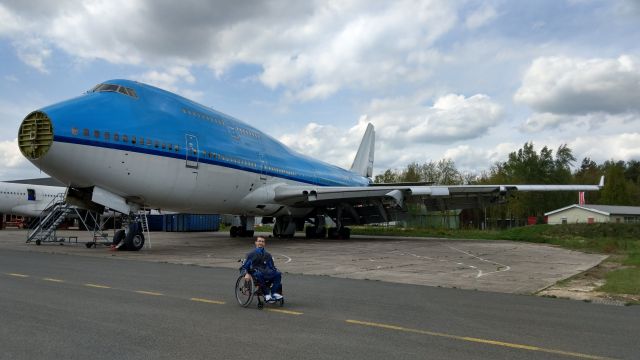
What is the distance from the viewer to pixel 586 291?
1075 centimetres

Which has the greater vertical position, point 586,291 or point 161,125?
point 161,125

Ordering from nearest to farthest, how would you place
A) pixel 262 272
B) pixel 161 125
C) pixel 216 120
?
pixel 262 272
pixel 161 125
pixel 216 120

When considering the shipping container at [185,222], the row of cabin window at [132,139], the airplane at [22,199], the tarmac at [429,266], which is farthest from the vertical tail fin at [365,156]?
the airplane at [22,199]

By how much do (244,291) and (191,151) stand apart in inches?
491

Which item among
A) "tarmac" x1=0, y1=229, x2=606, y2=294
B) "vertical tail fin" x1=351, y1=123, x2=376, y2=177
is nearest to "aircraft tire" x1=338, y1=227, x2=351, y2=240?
"tarmac" x1=0, y1=229, x2=606, y2=294

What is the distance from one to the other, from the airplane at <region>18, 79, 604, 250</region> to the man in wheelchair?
1093 cm

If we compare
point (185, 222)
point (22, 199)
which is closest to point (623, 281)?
point (185, 222)

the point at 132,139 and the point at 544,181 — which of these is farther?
the point at 544,181

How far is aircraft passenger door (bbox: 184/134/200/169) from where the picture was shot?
19625 mm

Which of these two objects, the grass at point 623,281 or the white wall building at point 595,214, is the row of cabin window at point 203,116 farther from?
the white wall building at point 595,214

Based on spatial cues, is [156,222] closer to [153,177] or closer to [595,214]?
[153,177]

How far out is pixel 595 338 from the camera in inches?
250

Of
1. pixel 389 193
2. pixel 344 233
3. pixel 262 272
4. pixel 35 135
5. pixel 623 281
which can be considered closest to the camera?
pixel 262 272

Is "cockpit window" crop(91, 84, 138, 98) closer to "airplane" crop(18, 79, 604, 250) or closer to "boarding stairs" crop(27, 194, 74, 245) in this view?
"airplane" crop(18, 79, 604, 250)
